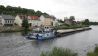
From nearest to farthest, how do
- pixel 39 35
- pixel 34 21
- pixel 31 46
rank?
1. pixel 31 46
2. pixel 39 35
3. pixel 34 21

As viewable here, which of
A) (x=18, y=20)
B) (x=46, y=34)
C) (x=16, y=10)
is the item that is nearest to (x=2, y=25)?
(x=18, y=20)

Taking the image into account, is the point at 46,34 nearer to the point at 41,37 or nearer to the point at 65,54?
the point at 41,37

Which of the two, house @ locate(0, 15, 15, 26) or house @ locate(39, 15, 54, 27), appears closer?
house @ locate(0, 15, 15, 26)

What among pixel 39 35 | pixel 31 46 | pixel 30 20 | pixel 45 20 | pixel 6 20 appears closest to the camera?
pixel 31 46

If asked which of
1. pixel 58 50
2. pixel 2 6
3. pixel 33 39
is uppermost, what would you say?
pixel 2 6

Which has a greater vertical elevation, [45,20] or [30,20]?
[30,20]

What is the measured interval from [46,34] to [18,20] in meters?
34.2

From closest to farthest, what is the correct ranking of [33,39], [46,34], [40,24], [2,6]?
1. [33,39]
2. [46,34]
3. [40,24]
4. [2,6]

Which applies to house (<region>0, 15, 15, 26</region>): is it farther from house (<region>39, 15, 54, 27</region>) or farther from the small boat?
the small boat

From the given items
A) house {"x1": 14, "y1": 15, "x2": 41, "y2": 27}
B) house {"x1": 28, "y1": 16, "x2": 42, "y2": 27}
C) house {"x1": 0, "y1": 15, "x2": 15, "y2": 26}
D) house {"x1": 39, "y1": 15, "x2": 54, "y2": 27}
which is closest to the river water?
house {"x1": 0, "y1": 15, "x2": 15, "y2": 26}

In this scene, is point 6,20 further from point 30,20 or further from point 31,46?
point 31,46

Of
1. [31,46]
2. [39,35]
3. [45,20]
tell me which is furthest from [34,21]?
[31,46]

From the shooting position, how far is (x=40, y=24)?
326ft

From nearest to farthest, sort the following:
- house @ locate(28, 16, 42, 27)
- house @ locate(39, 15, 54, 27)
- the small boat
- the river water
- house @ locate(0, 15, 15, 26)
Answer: the river water < the small boat < house @ locate(0, 15, 15, 26) < house @ locate(28, 16, 42, 27) < house @ locate(39, 15, 54, 27)
